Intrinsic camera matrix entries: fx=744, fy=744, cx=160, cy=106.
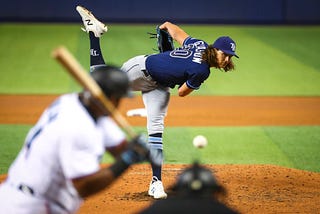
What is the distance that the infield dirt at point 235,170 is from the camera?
27.0 feet

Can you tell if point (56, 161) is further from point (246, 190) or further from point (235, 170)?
point (235, 170)

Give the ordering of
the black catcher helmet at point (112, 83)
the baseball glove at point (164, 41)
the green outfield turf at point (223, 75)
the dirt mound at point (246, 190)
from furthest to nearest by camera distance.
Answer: the green outfield turf at point (223, 75), the baseball glove at point (164, 41), the dirt mound at point (246, 190), the black catcher helmet at point (112, 83)

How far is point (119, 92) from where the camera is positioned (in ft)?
16.2

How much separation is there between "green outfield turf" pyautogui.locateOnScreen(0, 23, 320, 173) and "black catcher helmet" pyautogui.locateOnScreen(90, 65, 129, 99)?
505 cm

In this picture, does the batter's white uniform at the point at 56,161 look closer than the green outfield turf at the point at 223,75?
Yes

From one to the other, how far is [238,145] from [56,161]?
21.6 feet

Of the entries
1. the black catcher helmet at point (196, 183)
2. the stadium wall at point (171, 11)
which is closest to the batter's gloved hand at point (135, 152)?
the black catcher helmet at point (196, 183)

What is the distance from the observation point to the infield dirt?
27.0 feet

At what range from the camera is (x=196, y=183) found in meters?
4.12

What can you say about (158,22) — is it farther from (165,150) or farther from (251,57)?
(165,150)

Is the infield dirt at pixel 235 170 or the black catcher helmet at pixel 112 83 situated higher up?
the black catcher helmet at pixel 112 83

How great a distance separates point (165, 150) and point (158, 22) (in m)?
13.5

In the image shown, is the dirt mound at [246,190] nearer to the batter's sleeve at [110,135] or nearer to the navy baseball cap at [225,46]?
the navy baseball cap at [225,46]

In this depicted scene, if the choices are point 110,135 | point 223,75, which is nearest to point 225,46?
point 110,135
